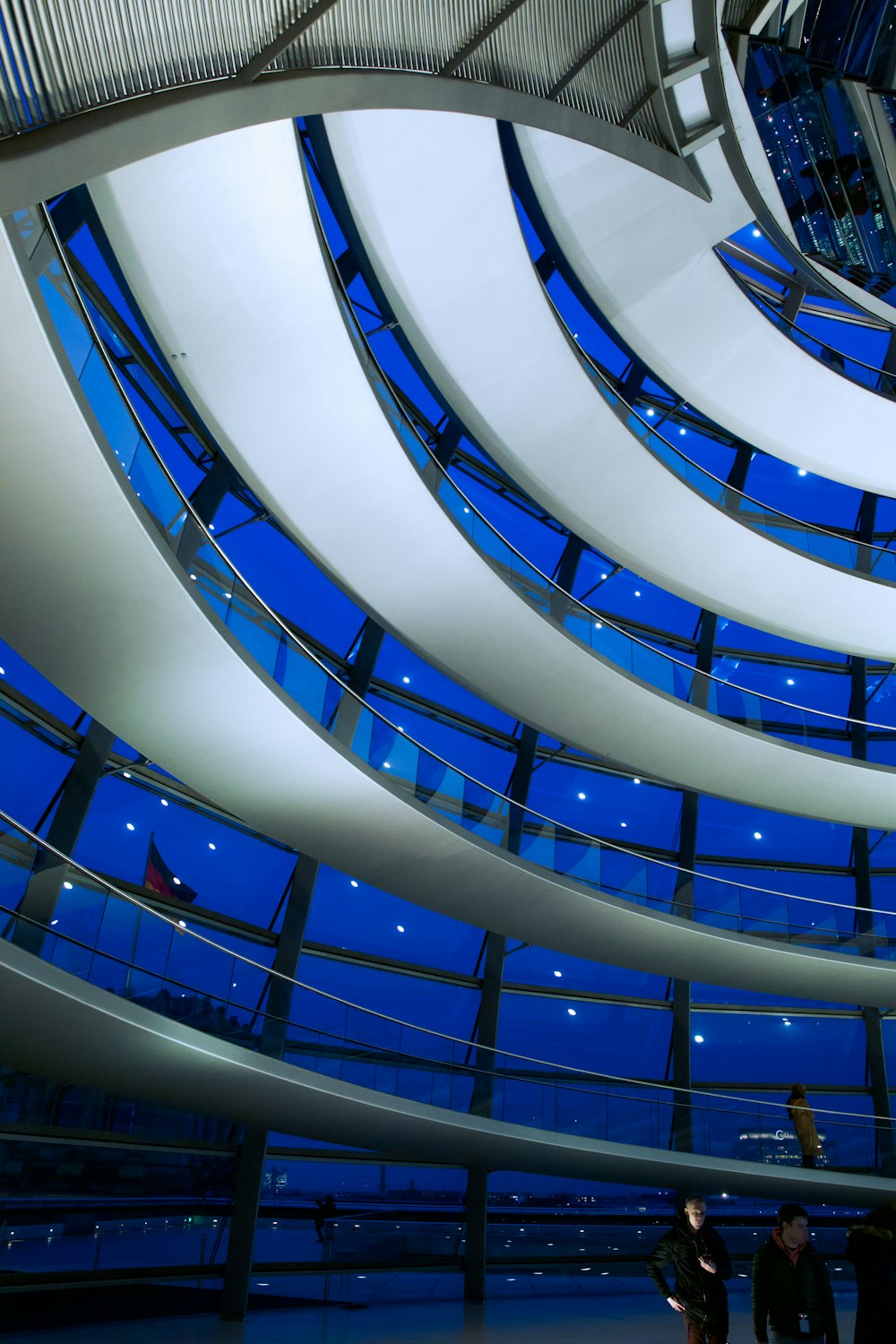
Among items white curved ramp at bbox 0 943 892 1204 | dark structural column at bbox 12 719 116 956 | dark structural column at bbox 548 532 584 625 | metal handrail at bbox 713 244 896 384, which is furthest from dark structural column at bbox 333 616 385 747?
metal handrail at bbox 713 244 896 384

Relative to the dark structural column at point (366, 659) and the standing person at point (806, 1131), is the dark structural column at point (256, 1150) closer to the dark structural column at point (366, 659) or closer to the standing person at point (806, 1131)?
the dark structural column at point (366, 659)

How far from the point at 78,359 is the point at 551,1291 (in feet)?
48.6

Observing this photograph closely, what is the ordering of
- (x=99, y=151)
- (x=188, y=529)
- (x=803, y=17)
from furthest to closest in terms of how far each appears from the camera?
1. (x=803, y=17)
2. (x=188, y=529)
3. (x=99, y=151)

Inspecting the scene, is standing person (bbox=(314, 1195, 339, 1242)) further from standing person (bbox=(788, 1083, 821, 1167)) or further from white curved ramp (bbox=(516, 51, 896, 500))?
white curved ramp (bbox=(516, 51, 896, 500))

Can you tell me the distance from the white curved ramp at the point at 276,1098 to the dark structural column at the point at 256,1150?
43cm

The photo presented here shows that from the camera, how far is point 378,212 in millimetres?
11203

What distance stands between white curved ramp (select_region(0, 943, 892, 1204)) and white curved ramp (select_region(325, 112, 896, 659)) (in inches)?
317

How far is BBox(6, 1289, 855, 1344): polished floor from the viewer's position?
33.7 ft

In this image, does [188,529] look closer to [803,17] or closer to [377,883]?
[377,883]

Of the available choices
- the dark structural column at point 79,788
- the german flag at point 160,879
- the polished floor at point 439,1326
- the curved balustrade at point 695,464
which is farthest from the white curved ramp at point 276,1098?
the curved balustrade at point 695,464

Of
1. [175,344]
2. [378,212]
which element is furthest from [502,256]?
[175,344]

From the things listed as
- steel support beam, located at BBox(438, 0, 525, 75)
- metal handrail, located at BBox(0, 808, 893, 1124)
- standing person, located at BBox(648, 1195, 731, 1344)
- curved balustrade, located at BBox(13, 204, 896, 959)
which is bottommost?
standing person, located at BBox(648, 1195, 731, 1344)

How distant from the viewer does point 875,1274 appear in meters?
5.68

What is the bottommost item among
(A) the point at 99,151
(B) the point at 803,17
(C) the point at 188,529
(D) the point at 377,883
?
(D) the point at 377,883
